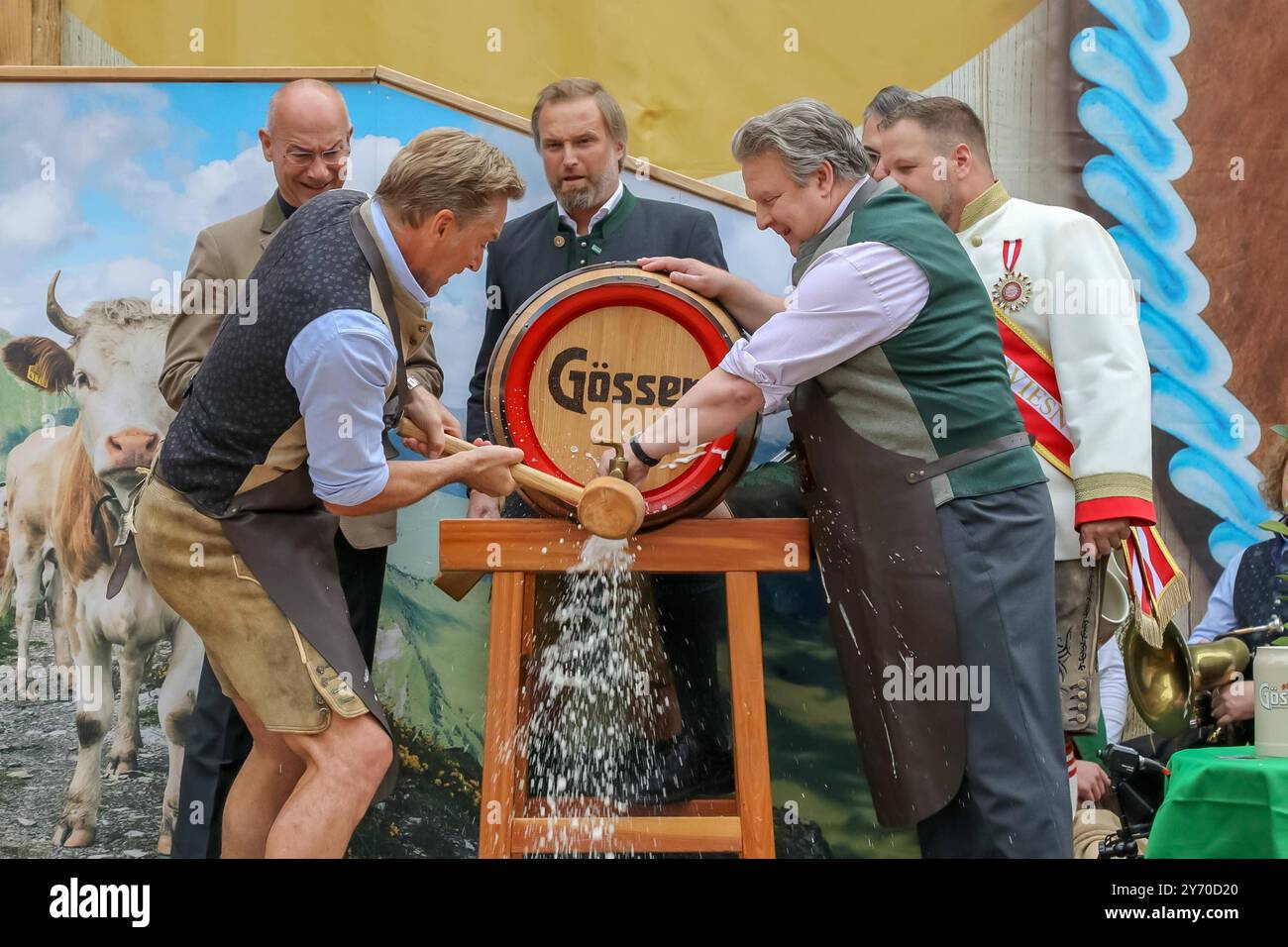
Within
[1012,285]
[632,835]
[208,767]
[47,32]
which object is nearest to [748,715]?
[632,835]

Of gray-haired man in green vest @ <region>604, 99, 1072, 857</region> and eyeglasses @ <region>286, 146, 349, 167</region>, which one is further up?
eyeglasses @ <region>286, 146, 349, 167</region>

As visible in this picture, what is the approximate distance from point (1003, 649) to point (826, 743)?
1263 mm

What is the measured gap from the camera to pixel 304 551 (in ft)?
9.67

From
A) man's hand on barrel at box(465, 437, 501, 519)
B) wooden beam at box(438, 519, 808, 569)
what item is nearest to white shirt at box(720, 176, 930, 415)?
wooden beam at box(438, 519, 808, 569)

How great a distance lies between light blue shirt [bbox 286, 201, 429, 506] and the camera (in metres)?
2.71

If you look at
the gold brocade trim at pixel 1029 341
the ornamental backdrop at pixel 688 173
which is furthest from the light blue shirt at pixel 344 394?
the gold brocade trim at pixel 1029 341

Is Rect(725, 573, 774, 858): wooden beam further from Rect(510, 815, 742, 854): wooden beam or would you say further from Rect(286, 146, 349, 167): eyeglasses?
Rect(286, 146, 349, 167): eyeglasses

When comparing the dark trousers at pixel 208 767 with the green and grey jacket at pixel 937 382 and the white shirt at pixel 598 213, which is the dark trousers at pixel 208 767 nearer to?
the white shirt at pixel 598 213

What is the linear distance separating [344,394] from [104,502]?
1.61m

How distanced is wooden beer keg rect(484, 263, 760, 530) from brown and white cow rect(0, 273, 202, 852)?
4.74 feet

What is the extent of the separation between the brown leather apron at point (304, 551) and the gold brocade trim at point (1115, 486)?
165cm

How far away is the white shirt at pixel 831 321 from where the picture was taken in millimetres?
2930

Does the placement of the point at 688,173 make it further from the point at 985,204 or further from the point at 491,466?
the point at 491,466

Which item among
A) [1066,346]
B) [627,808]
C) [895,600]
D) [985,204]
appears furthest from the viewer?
[985,204]
